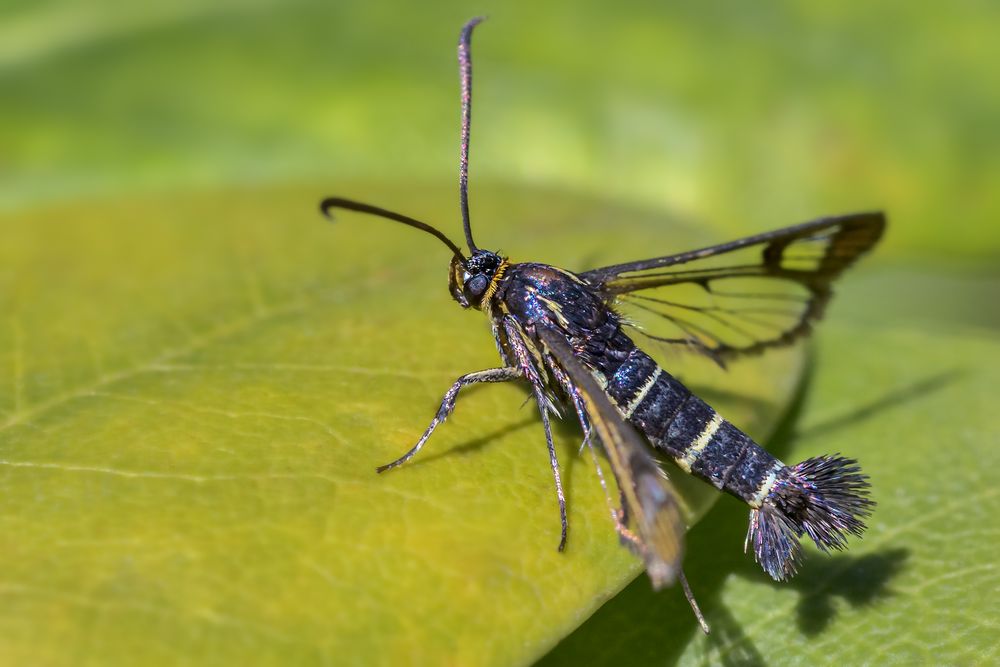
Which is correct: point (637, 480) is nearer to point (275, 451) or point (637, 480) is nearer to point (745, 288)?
point (275, 451)

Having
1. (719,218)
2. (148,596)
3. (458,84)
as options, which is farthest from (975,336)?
(148,596)

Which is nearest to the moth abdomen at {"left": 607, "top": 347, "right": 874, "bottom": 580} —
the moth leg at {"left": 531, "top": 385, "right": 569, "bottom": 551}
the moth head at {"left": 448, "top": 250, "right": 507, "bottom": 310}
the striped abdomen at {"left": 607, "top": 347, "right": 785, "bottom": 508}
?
the striped abdomen at {"left": 607, "top": 347, "right": 785, "bottom": 508}

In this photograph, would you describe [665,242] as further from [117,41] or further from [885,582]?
[117,41]

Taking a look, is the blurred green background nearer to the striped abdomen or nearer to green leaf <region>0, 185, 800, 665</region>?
green leaf <region>0, 185, 800, 665</region>

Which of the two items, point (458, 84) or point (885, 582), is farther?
point (458, 84)

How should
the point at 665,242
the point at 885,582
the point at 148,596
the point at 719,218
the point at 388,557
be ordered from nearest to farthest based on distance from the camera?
the point at 148,596, the point at 388,557, the point at 885,582, the point at 665,242, the point at 719,218

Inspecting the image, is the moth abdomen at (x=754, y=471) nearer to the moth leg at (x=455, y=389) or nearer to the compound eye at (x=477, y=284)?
the moth leg at (x=455, y=389)
